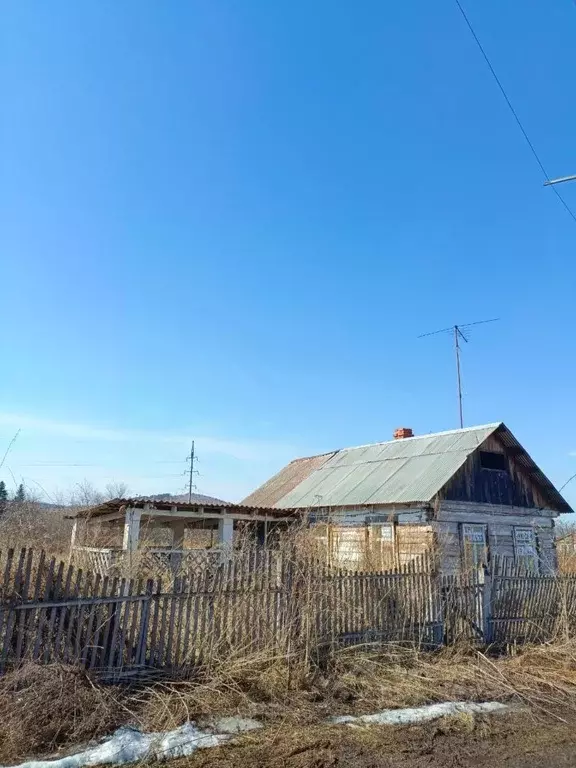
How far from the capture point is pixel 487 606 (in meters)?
9.49

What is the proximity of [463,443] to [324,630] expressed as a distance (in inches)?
515

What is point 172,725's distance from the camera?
215 inches

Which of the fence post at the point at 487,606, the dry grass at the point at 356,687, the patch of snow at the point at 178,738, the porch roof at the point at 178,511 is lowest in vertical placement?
the patch of snow at the point at 178,738

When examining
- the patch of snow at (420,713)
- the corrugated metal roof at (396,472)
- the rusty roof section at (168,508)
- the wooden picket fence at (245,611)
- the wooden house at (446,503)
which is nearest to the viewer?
the patch of snow at (420,713)

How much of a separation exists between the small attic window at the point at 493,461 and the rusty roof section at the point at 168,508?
6885 mm

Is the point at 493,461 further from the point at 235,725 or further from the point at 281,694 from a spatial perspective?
the point at 235,725

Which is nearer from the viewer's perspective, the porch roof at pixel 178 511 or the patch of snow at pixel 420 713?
the patch of snow at pixel 420 713

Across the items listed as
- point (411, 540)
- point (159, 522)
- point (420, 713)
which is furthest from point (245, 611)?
point (159, 522)

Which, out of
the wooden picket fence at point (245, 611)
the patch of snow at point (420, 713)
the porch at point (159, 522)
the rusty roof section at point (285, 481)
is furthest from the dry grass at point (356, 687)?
the rusty roof section at point (285, 481)

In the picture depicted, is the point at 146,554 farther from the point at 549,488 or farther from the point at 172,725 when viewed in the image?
the point at 549,488

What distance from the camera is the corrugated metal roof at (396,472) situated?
18.3 m

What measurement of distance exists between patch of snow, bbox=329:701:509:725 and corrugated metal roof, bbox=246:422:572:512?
34.6 ft

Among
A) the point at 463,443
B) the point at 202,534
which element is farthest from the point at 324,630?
the point at 202,534

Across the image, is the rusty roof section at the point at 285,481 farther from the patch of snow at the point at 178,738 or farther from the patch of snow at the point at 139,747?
the patch of snow at the point at 139,747
